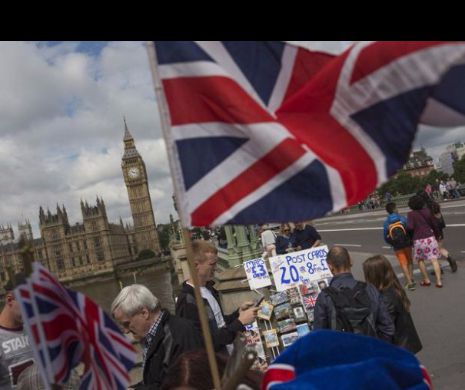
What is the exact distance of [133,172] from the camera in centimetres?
13025

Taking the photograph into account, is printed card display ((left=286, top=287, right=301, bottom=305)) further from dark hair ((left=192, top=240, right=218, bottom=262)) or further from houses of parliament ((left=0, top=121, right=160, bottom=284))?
houses of parliament ((left=0, top=121, right=160, bottom=284))

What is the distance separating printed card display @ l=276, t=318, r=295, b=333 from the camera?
652cm

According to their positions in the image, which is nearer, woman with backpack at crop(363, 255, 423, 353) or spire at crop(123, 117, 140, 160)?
→ woman with backpack at crop(363, 255, 423, 353)

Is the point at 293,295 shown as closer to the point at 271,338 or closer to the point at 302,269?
the point at 302,269

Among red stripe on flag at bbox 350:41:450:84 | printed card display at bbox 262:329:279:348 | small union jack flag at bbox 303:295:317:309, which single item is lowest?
printed card display at bbox 262:329:279:348

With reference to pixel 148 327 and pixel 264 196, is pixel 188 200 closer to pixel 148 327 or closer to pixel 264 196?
pixel 264 196

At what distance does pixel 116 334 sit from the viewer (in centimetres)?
246

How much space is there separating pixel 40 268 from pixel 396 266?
39.8 feet

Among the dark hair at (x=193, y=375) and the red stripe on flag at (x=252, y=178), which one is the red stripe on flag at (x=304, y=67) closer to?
the red stripe on flag at (x=252, y=178)

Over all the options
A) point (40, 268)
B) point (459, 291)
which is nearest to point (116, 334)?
point (40, 268)

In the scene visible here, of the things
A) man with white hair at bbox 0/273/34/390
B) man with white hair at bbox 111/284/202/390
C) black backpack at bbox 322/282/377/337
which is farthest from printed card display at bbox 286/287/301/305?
man with white hair at bbox 0/273/34/390

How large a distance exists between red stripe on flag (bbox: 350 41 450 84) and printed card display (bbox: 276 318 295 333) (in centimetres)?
465

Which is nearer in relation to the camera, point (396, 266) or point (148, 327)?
point (148, 327)

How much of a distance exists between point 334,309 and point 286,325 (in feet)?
8.28
